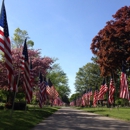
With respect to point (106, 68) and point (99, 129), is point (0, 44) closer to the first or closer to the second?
point (99, 129)

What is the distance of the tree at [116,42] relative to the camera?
2908cm

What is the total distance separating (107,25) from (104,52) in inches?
174

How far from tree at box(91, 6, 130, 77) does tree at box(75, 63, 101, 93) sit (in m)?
49.7

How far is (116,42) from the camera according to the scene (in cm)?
2953

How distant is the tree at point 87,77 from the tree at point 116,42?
49727mm

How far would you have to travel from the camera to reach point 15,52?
96.5 feet

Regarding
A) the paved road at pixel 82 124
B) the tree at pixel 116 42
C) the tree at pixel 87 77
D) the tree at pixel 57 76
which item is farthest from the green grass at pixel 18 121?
the tree at pixel 87 77

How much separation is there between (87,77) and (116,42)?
60.0 meters

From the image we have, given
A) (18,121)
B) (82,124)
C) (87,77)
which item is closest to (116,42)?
(82,124)

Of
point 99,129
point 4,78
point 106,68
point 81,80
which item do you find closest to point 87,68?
point 81,80

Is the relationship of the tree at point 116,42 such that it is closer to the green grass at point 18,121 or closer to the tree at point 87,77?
the green grass at point 18,121

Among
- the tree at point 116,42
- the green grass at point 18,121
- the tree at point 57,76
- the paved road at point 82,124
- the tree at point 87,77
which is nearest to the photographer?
the green grass at point 18,121

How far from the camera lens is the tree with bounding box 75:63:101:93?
83363 millimetres

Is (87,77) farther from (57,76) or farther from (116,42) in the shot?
(116,42)
